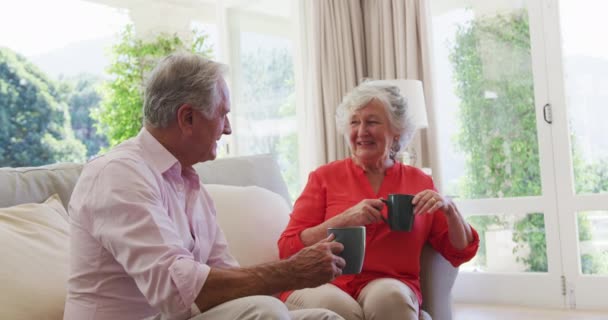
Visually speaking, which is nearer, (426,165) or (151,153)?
(151,153)

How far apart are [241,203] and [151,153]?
75 cm

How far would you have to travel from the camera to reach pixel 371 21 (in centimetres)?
475

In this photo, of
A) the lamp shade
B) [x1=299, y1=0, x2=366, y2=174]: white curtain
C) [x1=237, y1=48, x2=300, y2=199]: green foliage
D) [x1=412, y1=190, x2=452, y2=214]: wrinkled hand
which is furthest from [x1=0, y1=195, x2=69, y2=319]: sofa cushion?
[x1=237, y1=48, x2=300, y2=199]: green foliage

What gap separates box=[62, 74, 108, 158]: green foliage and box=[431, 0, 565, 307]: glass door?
9.40ft

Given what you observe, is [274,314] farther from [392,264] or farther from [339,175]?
[339,175]

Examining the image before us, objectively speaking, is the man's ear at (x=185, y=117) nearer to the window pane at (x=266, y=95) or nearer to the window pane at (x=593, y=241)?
the window pane at (x=593, y=241)

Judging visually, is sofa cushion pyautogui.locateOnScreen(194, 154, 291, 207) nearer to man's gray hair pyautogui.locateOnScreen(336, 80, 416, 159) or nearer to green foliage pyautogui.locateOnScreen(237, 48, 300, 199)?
man's gray hair pyautogui.locateOnScreen(336, 80, 416, 159)

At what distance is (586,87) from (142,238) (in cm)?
354

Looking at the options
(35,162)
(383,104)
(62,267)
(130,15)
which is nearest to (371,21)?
(130,15)

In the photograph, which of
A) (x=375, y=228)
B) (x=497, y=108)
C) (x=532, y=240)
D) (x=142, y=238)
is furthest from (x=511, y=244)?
(x=142, y=238)

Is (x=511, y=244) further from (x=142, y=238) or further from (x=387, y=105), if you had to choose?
(x=142, y=238)

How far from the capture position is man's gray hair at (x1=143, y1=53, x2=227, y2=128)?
4.63 feet

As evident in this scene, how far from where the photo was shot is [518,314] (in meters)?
3.90

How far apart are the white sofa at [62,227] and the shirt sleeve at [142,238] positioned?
38 cm
